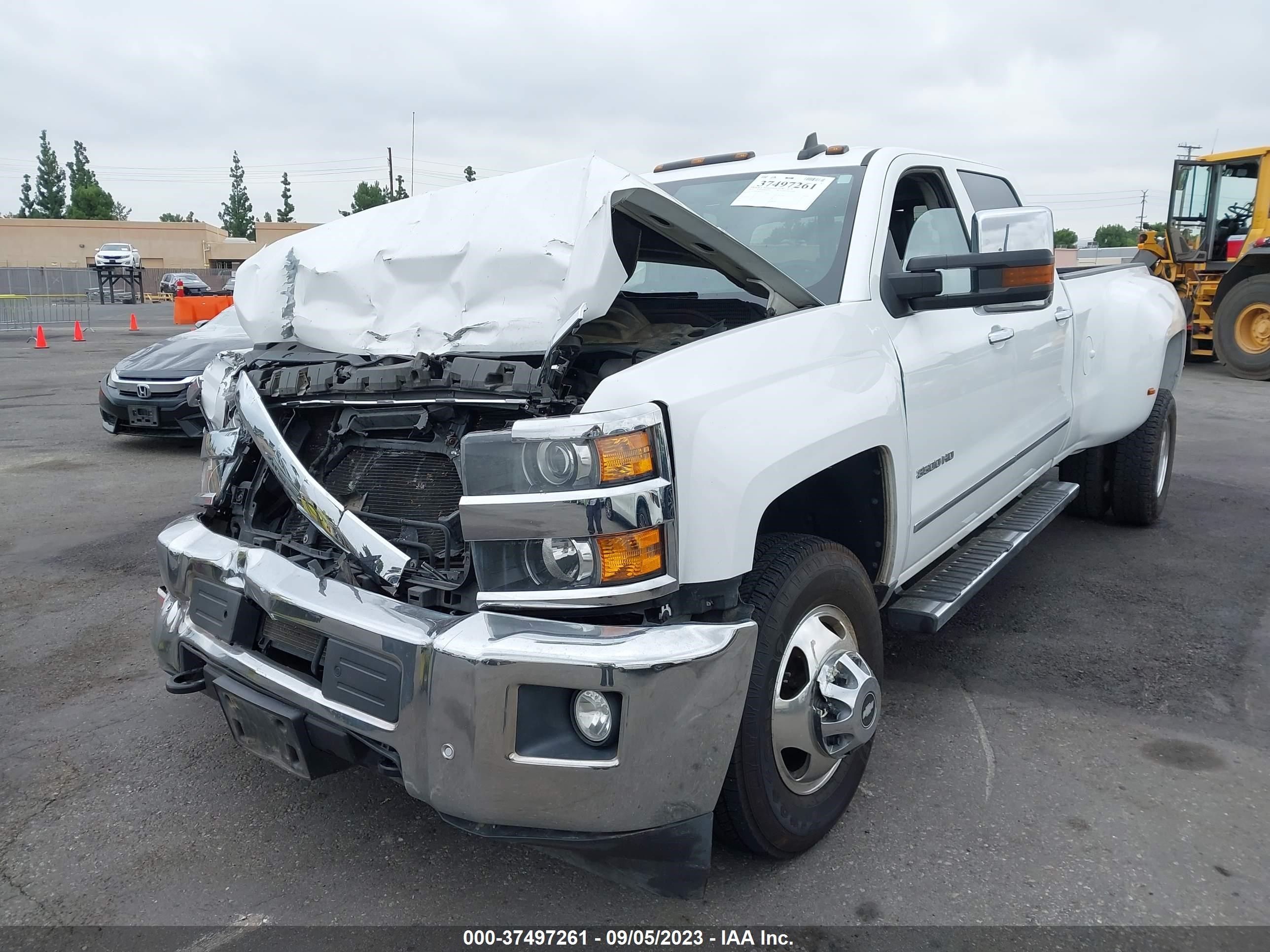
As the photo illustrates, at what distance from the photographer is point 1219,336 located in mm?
13641

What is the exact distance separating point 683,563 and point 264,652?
3.90 feet

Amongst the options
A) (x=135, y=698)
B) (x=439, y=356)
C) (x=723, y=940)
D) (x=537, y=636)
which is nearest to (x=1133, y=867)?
(x=723, y=940)

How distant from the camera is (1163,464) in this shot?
18.9 ft

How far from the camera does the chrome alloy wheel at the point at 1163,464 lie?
556cm

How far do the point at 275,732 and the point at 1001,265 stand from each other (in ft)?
7.68

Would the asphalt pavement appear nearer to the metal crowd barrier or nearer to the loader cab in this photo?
the loader cab

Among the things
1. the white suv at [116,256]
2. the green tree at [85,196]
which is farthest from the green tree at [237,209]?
the white suv at [116,256]

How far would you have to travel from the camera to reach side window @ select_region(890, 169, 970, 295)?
3.50 metres

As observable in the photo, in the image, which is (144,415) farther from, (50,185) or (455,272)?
(50,185)

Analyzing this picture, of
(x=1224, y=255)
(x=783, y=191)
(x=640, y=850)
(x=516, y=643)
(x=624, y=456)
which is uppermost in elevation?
(x=1224, y=255)

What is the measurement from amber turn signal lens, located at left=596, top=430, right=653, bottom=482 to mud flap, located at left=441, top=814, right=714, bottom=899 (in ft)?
2.57

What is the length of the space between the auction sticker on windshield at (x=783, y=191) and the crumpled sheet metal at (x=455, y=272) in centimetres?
99

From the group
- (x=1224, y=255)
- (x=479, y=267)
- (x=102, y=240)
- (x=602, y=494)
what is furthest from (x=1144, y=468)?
(x=102, y=240)

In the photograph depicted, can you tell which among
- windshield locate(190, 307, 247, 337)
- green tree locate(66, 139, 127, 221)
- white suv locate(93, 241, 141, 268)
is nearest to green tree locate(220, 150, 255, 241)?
green tree locate(66, 139, 127, 221)
